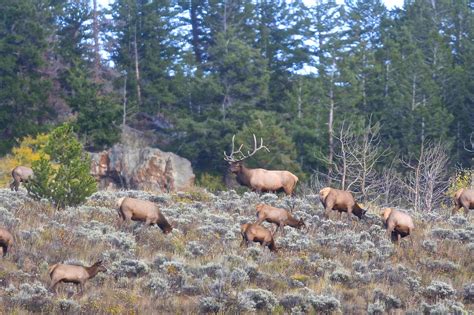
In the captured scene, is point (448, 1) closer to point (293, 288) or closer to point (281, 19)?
point (281, 19)

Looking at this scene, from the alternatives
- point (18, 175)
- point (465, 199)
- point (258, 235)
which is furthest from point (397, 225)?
point (18, 175)

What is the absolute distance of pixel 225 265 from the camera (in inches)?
585

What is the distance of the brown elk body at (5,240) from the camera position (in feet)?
47.5

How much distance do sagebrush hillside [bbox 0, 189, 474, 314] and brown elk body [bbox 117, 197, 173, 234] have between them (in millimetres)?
288

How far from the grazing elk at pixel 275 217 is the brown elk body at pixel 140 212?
1.96 meters

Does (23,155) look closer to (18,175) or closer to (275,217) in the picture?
(18,175)

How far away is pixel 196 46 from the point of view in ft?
166

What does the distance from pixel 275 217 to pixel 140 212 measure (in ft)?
9.43

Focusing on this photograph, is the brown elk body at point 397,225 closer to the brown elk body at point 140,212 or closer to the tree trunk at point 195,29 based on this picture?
the brown elk body at point 140,212

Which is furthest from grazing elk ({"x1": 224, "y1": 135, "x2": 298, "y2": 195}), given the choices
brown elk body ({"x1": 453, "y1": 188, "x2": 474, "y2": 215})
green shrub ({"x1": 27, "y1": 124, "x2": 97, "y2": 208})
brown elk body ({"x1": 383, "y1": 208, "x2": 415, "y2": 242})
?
brown elk body ({"x1": 383, "y1": 208, "x2": 415, "y2": 242})

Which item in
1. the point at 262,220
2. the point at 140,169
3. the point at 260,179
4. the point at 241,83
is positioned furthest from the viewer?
the point at 241,83

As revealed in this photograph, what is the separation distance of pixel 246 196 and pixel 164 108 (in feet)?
76.5

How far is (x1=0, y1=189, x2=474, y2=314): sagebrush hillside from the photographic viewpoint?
43.2ft

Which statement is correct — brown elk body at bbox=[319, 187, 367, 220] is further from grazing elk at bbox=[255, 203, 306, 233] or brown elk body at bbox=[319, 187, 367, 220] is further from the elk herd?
grazing elk at bbox=[255, 203, 306, 233]
